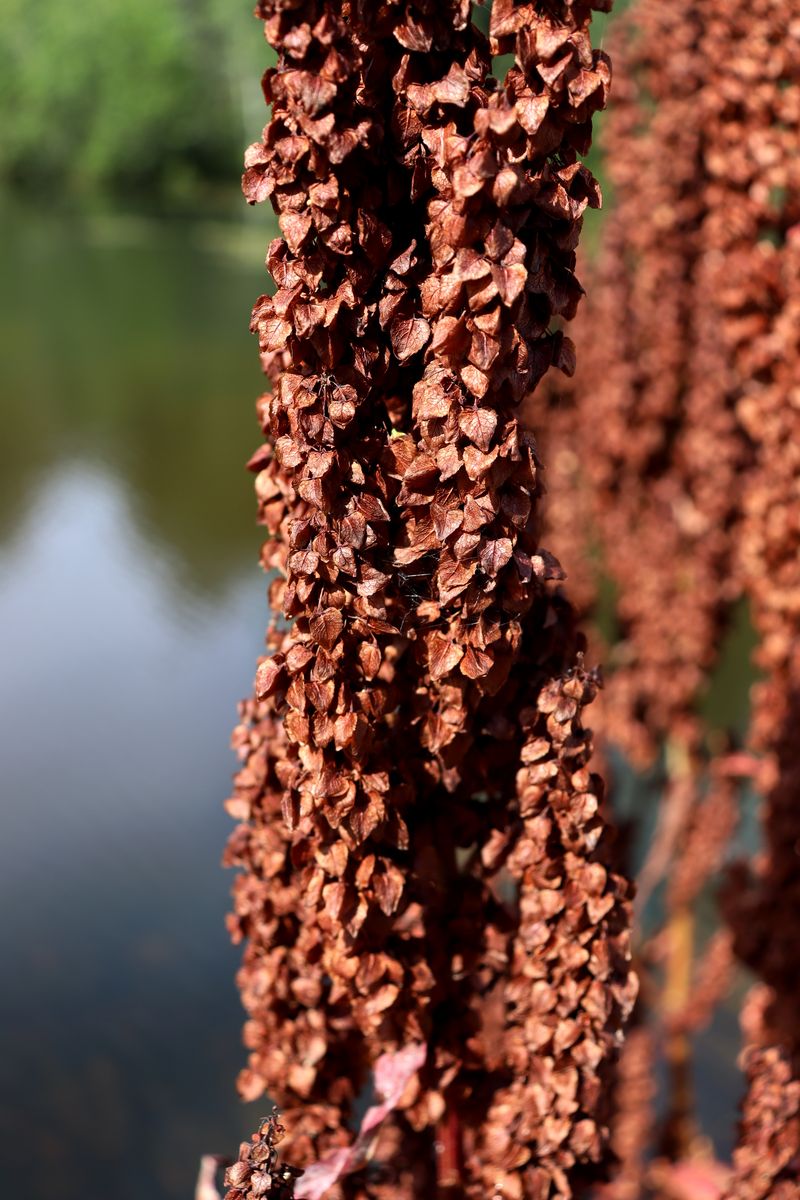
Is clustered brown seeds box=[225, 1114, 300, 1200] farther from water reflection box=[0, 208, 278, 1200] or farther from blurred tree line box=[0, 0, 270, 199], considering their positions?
blurred tree line box=[0, 0, 270, 199]

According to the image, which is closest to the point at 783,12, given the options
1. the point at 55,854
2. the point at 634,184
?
the point at 634,184

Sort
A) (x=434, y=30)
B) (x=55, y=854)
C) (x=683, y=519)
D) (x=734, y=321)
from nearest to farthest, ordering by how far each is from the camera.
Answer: (x=434, y=30)
(x=734, y=321)
(x=683, y=519)
(x=55, y=854)

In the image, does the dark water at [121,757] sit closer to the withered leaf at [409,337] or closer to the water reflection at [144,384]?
the water reflection at [144,384]

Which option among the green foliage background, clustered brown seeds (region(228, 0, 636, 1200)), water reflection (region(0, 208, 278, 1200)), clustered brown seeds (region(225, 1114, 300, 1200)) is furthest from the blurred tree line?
clustered brown seeds (region(225, 1114, 300, 1200))

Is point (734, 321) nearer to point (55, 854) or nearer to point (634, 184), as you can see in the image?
point (634, 184)

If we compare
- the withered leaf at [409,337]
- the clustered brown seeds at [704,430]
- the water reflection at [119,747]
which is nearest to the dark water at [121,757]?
the water reflection at [119,747]

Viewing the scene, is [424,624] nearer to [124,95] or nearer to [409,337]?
[409,337]
